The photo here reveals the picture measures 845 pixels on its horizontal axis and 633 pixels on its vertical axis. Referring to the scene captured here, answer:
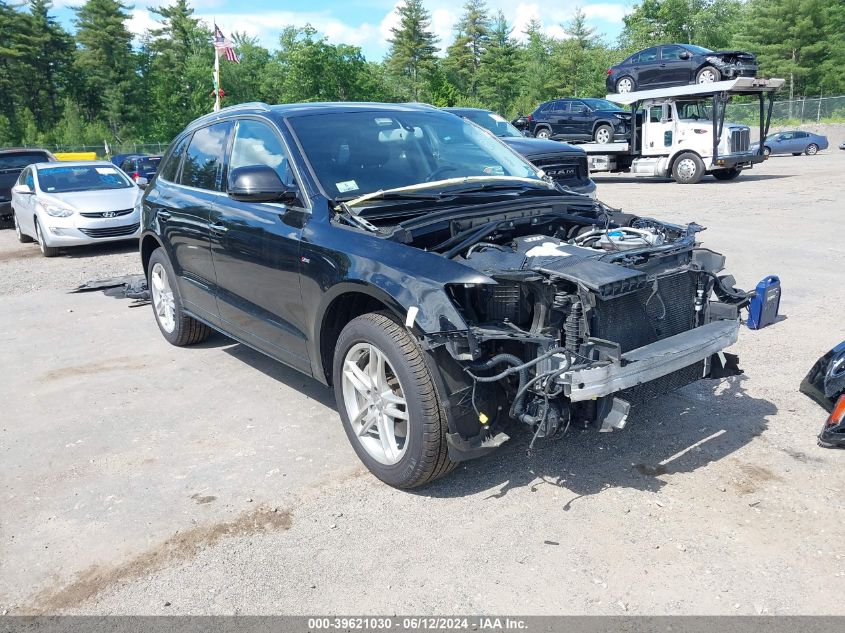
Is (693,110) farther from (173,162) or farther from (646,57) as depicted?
(173,162)

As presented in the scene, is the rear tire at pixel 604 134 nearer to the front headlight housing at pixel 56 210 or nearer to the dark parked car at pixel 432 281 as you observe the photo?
the front headlight housing at pixel 56 210

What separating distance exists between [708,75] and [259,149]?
18380 millimetres

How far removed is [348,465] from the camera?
159 inches

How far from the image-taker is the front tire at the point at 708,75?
63.8 feet

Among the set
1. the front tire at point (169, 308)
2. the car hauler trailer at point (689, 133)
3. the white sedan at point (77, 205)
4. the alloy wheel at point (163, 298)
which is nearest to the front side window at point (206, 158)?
the front tire at point (169, 308)

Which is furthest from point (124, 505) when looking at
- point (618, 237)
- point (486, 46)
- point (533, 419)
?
point (486, 46)

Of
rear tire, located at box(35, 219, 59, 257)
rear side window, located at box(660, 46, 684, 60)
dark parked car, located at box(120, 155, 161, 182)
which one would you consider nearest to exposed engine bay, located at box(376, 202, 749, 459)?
rear tire, located at box(35, 219, 59, 257)

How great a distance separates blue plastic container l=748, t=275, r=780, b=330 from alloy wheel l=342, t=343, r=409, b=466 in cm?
223

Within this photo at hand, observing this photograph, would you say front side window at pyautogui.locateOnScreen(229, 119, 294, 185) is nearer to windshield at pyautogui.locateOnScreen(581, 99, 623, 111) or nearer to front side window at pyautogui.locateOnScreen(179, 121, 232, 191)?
front side window at pyautogui.locateOnScreen(179, 121, 232, 191)

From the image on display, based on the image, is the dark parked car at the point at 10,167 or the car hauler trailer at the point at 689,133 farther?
the car hauler trailer at the point at 689,133

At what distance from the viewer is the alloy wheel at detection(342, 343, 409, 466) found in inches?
143

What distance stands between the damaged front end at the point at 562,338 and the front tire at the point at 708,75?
18091 mm

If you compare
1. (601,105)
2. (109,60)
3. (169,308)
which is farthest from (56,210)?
(109,60)

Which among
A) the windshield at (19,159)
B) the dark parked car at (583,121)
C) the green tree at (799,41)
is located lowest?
the windshield at (19,159)
